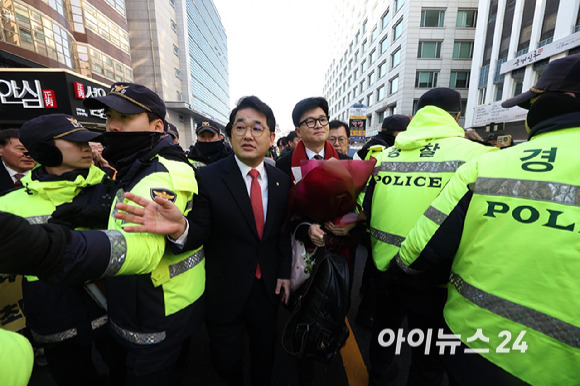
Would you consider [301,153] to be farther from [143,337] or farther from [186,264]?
[143,337]

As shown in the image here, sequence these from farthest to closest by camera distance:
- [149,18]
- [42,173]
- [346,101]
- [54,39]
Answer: [346,101]
[149,18]
[54,39]
[42,173]

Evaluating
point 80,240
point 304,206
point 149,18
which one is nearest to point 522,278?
point 304,206

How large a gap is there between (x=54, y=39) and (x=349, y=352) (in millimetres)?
21189

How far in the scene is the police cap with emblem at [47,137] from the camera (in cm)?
150

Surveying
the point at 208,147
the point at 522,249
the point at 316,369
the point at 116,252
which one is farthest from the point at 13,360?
the point at 208,147

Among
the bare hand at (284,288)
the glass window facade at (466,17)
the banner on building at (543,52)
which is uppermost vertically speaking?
the glass window facade at (466,17)

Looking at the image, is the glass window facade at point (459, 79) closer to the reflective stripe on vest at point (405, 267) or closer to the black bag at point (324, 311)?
the reflective stripe on vest at point (405, 267)

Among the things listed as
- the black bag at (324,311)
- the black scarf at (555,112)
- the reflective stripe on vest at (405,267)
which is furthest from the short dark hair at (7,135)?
the black scarf at (555,112)

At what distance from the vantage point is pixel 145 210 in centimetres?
94

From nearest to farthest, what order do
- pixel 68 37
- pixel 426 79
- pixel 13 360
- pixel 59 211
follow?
pixel 13 360, pixel 59 211, pixel 68 37, pixel 426 79

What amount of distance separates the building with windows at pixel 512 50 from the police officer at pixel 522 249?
62.8 feet

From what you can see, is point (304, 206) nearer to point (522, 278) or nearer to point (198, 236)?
point (198, 236)

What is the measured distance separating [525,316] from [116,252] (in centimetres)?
165

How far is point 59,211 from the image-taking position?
1.38 m
